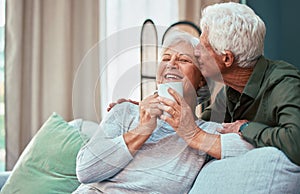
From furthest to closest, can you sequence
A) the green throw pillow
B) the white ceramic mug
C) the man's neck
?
the green throw pillow < the man's neck < the white ceramic mug

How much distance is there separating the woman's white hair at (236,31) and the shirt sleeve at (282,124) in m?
0.14

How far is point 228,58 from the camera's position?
4.79 ft

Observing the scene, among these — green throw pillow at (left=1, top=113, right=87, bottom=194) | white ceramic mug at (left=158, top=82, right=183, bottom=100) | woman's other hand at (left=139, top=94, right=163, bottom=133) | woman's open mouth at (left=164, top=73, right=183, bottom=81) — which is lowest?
green throw pillow at (left=1, top=113, right=87, bottom=194)

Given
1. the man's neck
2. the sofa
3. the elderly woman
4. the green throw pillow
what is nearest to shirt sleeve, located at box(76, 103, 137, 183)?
the elderly woman

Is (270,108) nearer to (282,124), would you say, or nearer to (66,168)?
(282,124)

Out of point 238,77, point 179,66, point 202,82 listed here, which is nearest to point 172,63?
point 179,66

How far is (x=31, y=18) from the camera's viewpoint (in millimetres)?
3014

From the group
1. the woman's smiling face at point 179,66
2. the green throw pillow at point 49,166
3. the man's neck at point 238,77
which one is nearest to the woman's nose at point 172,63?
the woman's smiling face at point 179,66

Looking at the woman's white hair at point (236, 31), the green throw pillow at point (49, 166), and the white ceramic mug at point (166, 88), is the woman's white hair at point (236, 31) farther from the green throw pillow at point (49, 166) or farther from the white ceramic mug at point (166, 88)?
the green throw pillow at point (49, 166)

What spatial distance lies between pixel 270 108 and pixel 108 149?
498 millimetres

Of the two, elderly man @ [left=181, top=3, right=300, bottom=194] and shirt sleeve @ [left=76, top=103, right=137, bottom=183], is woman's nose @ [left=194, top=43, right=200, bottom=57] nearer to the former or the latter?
elderly man @ [left=181, top=3, right=300, bottom=194]

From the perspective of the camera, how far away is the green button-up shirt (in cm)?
127

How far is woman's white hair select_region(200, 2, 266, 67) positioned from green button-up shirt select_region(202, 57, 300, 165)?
0.06 meters

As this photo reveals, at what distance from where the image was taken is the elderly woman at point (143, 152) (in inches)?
56.1
